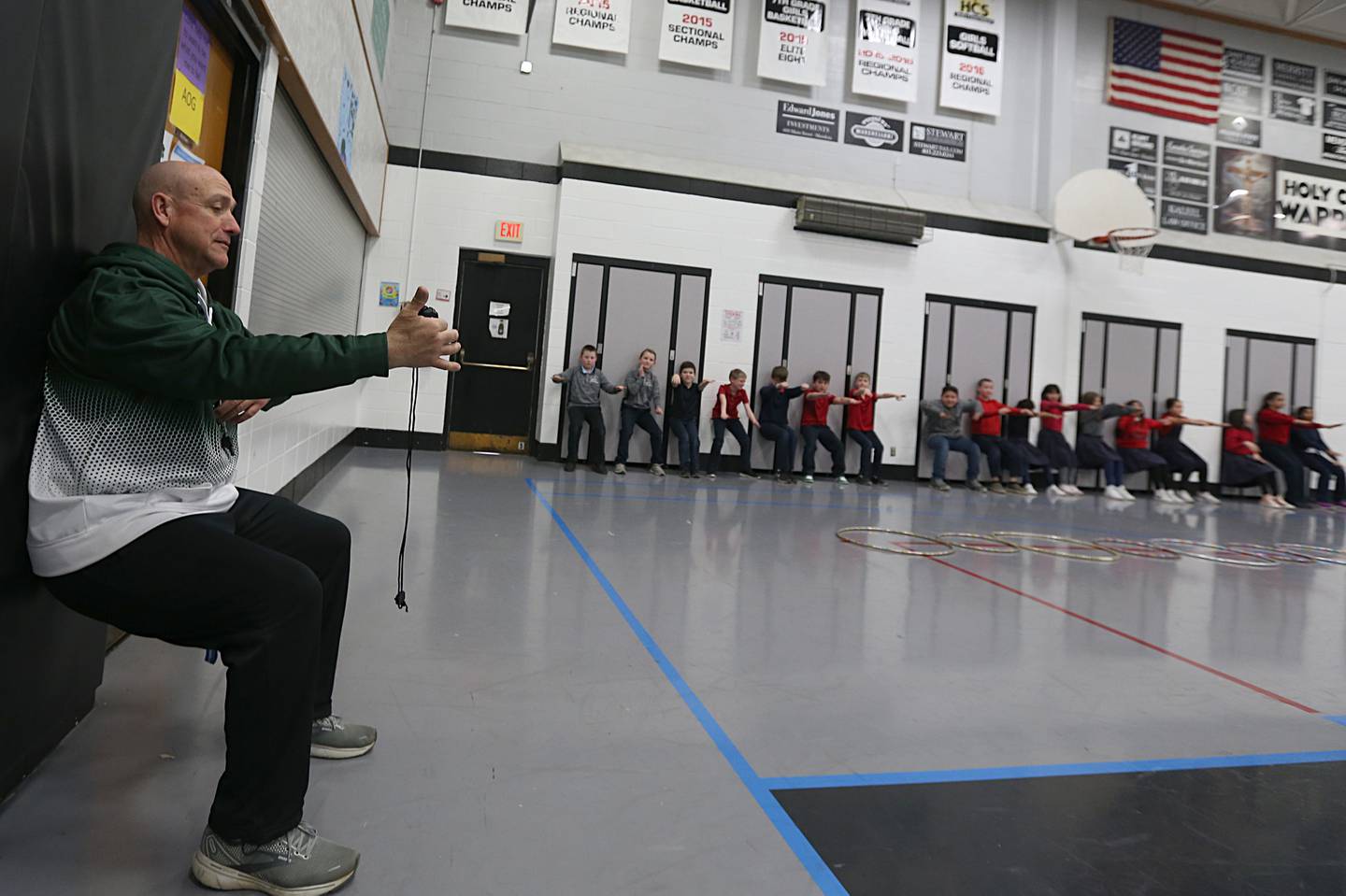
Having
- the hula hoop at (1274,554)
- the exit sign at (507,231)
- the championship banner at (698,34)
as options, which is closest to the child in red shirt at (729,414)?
the exit sign at (507,231)

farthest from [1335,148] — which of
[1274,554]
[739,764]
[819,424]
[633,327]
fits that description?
[739,764]

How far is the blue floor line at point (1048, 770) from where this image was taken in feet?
5.56

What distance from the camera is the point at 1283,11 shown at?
34.5 feet

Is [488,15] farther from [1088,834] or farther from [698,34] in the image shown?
[1088,834]

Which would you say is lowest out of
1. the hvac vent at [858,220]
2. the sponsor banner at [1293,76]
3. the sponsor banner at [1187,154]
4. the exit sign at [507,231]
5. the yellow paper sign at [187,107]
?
the yellow paper sign at [187,107]

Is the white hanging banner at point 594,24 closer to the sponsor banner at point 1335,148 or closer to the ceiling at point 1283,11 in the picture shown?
the ceiling at point 1283,11

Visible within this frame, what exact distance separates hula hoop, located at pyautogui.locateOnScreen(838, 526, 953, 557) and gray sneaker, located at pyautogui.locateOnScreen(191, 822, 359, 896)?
3.74 metres

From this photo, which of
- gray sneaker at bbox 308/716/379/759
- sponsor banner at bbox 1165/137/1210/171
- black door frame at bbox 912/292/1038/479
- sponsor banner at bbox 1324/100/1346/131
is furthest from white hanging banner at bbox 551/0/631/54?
sponsor banner at bbox 1324/100/1346/131

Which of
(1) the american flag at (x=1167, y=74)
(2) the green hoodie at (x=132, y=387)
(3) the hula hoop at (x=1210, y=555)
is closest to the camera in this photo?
(2) the green hoodie at (x=132, y=387)

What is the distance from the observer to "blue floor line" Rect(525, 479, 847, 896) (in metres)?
1.35

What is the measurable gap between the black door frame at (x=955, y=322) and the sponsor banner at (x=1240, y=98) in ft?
14.3

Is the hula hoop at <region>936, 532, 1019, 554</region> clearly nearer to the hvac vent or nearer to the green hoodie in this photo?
the green hoodie

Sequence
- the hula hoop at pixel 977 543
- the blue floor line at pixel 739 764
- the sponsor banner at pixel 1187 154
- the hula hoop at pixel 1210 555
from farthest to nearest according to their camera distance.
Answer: the sponsor banner at pixel 1187 154 → the hula hoop at pixel 1210 555 → the hula hoop at pixel 977 543 → the blue floor line at pixel 739 764

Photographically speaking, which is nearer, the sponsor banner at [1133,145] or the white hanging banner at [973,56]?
the white hanging banner at [973,56]
